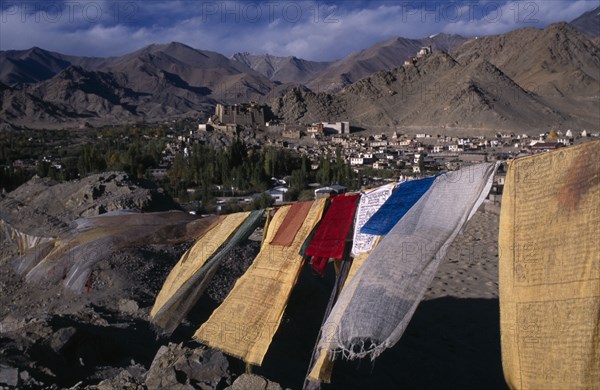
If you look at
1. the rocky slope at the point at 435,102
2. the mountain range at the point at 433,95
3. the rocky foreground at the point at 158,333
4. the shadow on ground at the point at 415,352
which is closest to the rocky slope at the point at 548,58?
the mountain range at the point at 433,95

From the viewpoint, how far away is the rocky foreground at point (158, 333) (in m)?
3.36

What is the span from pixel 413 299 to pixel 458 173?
2.42 feet

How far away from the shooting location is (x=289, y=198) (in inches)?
893

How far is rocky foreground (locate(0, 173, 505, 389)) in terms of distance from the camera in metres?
3.36

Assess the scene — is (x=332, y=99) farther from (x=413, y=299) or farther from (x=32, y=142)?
(x=413, y=299)

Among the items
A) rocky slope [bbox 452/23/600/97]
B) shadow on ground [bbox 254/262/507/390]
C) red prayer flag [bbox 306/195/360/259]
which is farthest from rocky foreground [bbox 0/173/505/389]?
rocky slope [bbox 452/23/600/97]

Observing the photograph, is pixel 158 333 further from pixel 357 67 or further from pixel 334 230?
pixel 357 67

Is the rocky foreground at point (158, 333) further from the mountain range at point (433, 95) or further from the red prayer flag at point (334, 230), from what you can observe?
the mountain range at point (433, 95)

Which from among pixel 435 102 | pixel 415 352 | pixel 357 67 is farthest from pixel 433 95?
pixel 357 67

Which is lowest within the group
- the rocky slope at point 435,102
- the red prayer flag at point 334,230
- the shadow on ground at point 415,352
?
the shadow on ground at point 415,352

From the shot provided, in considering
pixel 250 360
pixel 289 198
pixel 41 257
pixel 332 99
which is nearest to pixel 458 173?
pixel 250 360

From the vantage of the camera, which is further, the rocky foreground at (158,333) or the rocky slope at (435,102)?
the rocky slope at (435,102)

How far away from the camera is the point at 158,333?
14.2ft

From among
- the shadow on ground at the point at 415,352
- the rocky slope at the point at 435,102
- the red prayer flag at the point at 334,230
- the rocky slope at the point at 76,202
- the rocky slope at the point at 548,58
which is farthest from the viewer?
the rocky slope at the point at 548,58
